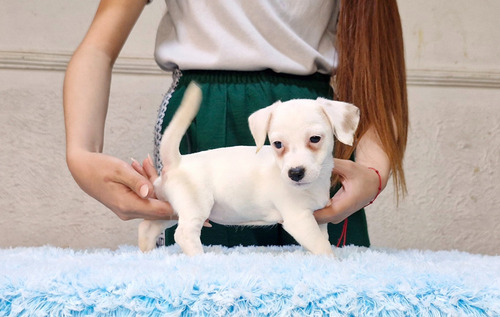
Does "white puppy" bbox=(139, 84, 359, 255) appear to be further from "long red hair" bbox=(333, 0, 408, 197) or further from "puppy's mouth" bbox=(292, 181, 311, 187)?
"long red hair" bbox=(333, 0, 408, 197)

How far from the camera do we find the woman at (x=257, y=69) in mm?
707

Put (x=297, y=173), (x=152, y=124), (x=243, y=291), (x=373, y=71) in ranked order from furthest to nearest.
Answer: (x=152, y=124)
(x=373, y=71)
(x=297, y=173)
(x=243, y=291)

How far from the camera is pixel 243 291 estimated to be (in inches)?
17.3

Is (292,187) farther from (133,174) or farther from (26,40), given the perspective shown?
(26,40)

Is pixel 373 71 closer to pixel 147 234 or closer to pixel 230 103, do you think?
pixel 230 103

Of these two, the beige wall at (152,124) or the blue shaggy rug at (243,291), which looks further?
the beige wall at (152,124)

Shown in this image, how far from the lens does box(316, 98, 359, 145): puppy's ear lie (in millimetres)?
566

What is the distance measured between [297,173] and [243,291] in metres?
0.14

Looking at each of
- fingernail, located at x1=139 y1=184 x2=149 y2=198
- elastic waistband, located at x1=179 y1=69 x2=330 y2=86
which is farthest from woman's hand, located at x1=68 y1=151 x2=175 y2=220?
elastic waistband, located at x1=179 y1=69 x2=330 y2=86

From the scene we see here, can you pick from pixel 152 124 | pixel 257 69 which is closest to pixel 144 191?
pixel 257 69

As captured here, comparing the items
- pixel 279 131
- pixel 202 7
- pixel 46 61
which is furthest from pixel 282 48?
pixel 46 61

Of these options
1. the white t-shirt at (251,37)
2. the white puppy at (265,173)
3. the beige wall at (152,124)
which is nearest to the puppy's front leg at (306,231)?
the white puppy at (265,173)

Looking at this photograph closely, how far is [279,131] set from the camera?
556mm

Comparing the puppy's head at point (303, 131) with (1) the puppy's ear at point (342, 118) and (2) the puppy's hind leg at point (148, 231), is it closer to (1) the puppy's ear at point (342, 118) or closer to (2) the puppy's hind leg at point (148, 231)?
(1) the puppy's ear at point (342, 118)
